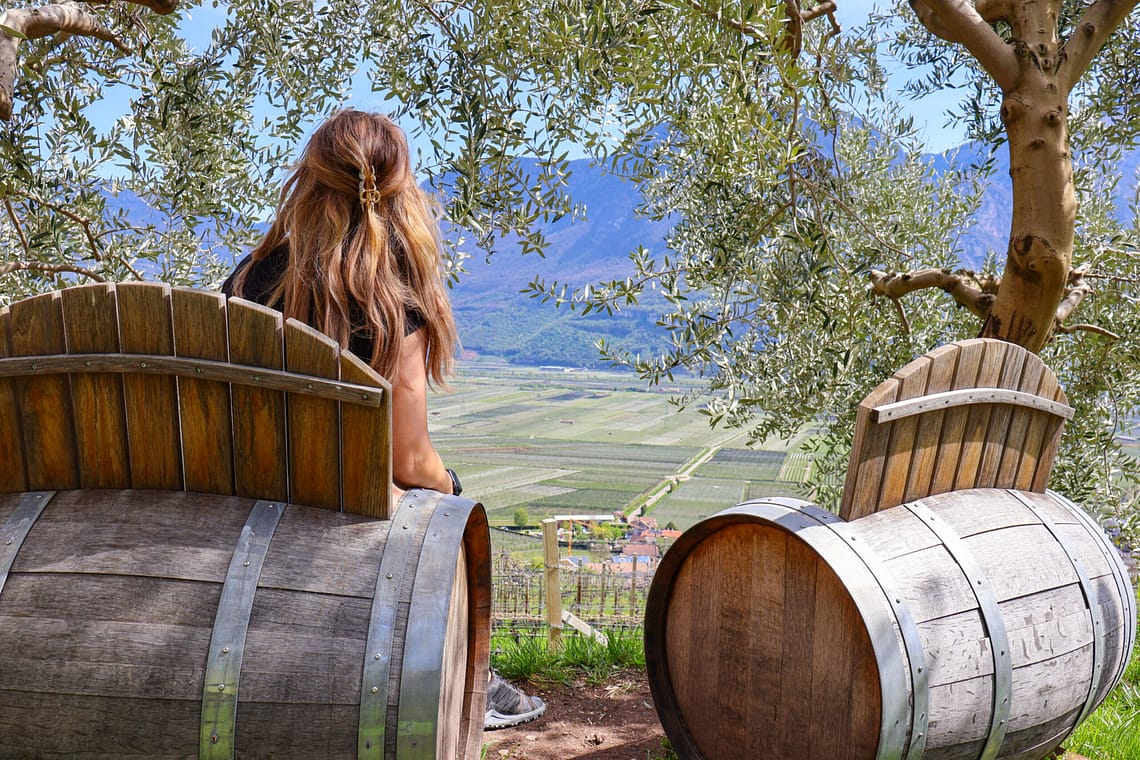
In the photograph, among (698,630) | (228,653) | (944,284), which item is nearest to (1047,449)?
(944,284)

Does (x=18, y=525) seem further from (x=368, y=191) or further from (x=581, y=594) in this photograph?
(x=581, y=594)

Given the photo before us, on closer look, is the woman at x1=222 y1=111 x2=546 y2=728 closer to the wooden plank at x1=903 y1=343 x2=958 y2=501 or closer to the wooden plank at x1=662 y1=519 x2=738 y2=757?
the wooden plank at x1=662 y1=519 x2=738 y2=757

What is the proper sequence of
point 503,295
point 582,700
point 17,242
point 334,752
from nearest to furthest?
point 334,752 < point 582,700 < point 17,242 < point 503,295

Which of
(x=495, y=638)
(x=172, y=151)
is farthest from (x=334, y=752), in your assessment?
(x=495, y=638)

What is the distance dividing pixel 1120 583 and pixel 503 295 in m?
24.0

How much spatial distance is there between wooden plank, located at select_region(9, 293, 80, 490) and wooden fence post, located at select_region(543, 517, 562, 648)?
13.9ft

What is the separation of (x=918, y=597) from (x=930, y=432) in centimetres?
59

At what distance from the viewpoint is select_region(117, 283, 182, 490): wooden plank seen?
2.09 meters

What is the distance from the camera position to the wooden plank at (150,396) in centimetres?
209

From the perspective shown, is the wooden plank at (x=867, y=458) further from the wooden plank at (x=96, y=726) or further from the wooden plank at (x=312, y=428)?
the wooden plank at (x=96, y=726)

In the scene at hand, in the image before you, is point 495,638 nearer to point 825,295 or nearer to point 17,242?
point 825,295

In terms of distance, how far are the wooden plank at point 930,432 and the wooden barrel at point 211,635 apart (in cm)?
175

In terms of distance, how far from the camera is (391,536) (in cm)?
218

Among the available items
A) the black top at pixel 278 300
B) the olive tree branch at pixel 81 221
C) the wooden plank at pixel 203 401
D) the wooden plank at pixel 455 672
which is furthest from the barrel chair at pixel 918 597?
the olive tree branch at pixel 81 221
